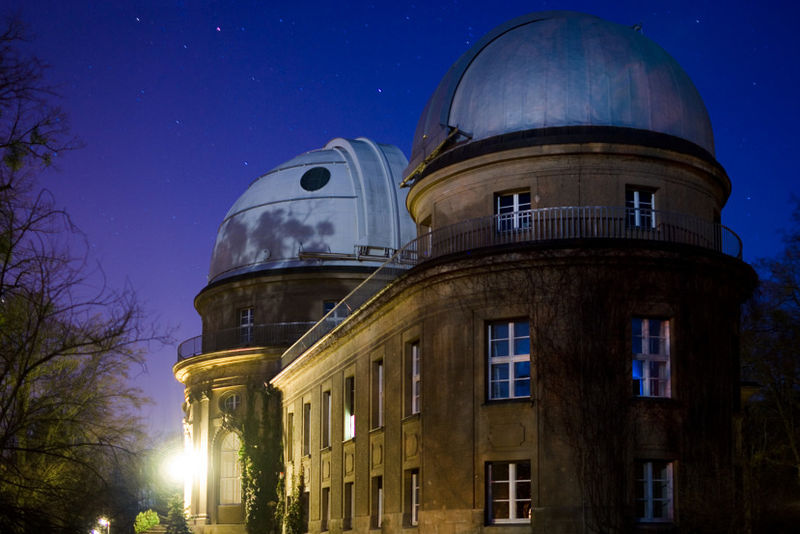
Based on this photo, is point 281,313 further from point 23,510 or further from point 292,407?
point 23,510

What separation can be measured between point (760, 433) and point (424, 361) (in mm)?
16154

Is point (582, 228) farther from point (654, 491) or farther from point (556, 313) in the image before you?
point (654, 491)

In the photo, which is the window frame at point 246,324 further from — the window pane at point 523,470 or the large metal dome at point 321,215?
the window pane at point 523,470

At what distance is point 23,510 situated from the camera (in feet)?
31.9

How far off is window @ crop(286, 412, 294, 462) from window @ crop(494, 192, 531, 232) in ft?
60.8

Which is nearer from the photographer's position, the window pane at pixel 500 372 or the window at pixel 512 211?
the window pane at pixel 500 372

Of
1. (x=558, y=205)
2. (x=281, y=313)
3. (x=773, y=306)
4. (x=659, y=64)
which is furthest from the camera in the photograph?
(x=281, y=313)

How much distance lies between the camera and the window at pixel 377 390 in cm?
2900

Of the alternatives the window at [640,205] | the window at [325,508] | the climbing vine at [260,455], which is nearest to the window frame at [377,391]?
the window at [325,508]

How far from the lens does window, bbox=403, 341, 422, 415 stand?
84.6ft

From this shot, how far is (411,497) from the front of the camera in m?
25.5

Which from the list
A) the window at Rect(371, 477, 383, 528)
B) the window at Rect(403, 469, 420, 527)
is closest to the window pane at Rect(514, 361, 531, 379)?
the window at Rect(403, 469, 420, 527)

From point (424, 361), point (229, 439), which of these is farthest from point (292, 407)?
point (424, 361)

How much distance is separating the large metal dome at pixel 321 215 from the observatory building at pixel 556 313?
14.6m
